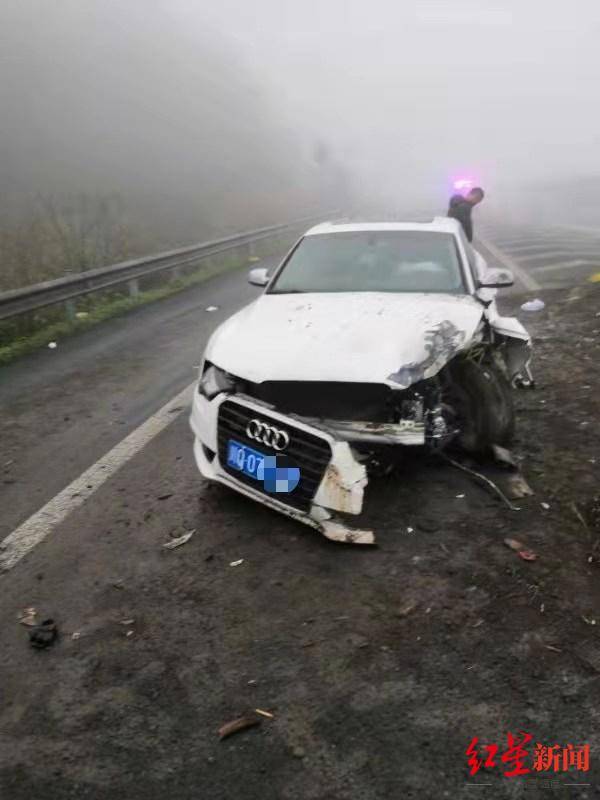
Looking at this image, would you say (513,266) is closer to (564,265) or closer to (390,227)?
(564,265)

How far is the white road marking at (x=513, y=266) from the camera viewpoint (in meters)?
11.6

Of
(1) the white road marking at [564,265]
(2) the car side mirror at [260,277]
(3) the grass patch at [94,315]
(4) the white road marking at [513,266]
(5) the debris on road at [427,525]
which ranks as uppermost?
(2) the car side mirror at [260,277]

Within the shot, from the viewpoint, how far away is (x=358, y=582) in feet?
10.5

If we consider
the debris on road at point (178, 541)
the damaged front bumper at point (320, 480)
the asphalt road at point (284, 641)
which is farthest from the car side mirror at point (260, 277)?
the debris on road at point (178, 541)

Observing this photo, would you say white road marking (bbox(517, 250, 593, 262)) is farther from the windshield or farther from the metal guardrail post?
the windshield

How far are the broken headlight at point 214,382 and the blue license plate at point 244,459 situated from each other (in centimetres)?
35

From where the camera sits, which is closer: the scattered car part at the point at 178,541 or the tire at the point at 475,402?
the scattered car part at the point at 178,541

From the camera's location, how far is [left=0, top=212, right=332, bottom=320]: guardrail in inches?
336

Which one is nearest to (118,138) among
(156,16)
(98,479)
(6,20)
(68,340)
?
(6,20)

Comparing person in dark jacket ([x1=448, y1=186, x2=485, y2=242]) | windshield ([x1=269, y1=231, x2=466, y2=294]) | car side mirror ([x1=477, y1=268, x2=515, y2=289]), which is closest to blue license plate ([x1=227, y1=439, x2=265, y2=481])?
windshield ([x1=269, y1=231, x2=466, y2=294])

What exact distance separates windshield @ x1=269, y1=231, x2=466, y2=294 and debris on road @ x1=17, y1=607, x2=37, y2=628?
302 cm

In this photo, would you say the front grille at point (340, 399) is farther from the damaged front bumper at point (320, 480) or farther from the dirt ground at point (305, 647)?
the dirt ground at point (305, 647)

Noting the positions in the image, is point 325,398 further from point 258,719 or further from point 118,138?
point 118,138

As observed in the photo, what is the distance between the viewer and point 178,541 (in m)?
3.64
